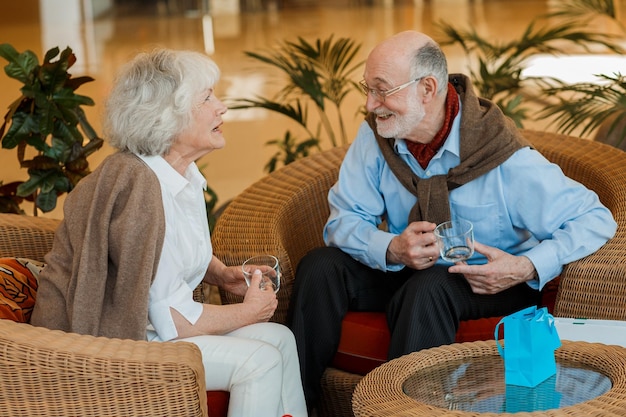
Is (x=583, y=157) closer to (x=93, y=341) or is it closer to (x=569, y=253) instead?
(x=569, y=253)

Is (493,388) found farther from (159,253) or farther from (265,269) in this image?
(159,253)

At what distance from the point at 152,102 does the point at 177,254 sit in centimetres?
39

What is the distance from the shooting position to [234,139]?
21.0ft

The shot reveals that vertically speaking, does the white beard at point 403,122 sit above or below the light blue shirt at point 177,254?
above

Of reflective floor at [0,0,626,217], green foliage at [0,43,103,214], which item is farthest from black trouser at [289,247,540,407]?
reflective floor at [0,0,626,217]

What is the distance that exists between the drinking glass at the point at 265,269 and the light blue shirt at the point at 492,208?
1.15 feet

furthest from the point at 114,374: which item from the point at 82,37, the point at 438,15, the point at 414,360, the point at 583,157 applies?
the point at 438,15

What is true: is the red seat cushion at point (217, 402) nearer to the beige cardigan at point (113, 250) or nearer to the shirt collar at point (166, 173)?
the beige cardigan at point (113, 250)

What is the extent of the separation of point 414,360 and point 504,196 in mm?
789

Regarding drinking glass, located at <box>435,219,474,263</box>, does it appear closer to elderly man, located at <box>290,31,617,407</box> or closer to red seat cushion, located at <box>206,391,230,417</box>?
elderly man, located at <box>290,31,617,407</box>

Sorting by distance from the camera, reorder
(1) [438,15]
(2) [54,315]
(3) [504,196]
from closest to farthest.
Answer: (2) [54,315]
(3) [504,196]
(1) [438,15]

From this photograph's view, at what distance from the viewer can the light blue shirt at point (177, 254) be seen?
2494mm

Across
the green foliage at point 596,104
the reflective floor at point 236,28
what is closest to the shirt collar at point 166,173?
the green foliage at point 596,104

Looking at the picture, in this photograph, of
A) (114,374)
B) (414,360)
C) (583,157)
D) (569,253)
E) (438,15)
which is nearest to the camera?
(114,374)
